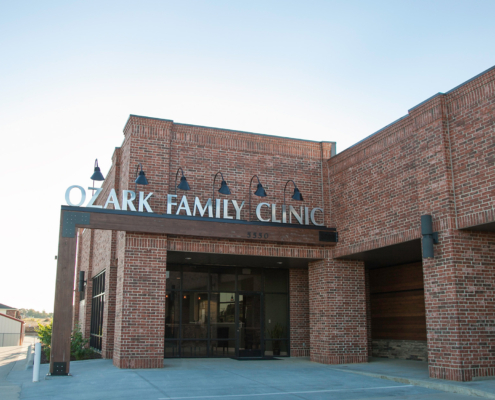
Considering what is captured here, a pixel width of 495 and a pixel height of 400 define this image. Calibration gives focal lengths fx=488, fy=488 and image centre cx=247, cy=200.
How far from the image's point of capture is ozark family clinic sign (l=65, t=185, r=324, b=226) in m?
13.7

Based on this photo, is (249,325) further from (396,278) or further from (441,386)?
(441,386)

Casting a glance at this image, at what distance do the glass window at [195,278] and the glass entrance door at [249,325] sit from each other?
145 centimetres

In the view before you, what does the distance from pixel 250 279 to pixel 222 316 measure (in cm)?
171

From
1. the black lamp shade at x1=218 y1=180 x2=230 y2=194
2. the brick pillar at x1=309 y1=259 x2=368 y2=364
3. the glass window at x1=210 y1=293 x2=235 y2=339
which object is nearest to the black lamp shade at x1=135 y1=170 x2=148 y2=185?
the black lamp shade at x1=218 y1=180 x2=230 y2=194

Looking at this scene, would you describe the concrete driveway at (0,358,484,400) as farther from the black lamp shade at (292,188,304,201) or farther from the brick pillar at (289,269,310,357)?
the black lamp shade at (292,188,304,201)

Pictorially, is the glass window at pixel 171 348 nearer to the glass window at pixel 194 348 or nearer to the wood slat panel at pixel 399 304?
the glass window at pixel 194 348

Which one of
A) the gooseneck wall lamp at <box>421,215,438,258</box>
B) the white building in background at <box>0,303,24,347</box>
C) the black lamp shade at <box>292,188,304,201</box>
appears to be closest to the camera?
the gooseneck wall lamp at <box>421,215,438,258</box>

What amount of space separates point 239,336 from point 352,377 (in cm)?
581

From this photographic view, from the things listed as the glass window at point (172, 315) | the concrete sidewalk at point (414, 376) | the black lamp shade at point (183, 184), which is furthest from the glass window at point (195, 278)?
the concrete sidewalk at point (414, 376)

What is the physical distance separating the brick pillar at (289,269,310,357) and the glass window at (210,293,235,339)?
220 centimetres

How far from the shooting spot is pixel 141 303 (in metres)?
13.7

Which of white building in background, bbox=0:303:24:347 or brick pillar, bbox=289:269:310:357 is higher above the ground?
brick pillar, bbox=289:269:310:357

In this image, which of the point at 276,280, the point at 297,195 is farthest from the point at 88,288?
the point at 297,195

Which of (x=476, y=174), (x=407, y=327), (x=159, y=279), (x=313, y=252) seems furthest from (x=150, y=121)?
(x=407, y=327)
